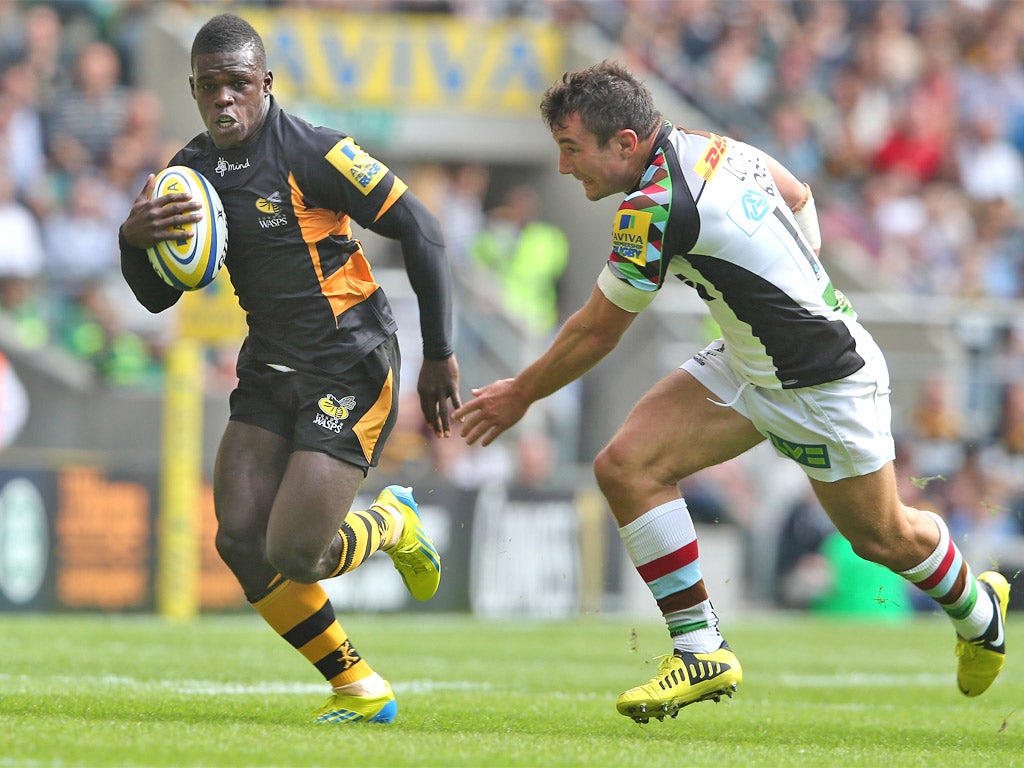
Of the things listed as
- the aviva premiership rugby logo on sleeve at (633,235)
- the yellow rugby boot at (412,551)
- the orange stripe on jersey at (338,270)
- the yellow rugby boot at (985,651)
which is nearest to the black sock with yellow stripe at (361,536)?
the yellow rugby boot at (412,551)

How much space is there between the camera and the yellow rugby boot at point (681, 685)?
596 cm

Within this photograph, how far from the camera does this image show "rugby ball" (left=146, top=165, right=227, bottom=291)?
5.82 meters

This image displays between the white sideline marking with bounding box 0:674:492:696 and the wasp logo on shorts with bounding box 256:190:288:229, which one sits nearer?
the wasp logo on shorts with bounding box 256:190:288:229

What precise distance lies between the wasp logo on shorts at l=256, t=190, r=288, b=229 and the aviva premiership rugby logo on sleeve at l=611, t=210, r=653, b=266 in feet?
3.90

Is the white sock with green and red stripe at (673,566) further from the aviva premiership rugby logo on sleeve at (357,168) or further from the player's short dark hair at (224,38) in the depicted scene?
the player's short dark hair at (224,38)

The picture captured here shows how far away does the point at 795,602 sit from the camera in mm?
15945

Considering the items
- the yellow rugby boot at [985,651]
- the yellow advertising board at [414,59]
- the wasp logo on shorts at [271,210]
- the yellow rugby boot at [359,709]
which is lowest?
the yellow rugby boot at [359,709]

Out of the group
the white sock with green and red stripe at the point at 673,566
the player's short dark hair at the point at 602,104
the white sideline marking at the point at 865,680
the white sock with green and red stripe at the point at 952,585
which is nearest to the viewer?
the player's short dark hair at the point at 602,104

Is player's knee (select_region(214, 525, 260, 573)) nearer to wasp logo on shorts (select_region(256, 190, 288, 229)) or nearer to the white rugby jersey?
wasp logo on shorts (select_region(256, 190, 288, 229))

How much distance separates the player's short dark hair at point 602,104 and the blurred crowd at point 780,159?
8.47 m

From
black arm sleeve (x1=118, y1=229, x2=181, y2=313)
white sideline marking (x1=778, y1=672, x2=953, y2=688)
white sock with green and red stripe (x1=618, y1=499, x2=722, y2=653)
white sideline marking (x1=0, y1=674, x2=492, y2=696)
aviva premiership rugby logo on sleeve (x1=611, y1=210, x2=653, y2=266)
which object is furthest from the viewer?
white sideline marking (x1=778, y1=672, x2=953, y2=688)

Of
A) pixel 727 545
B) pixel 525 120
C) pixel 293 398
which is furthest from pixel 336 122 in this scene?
pixel 293 398

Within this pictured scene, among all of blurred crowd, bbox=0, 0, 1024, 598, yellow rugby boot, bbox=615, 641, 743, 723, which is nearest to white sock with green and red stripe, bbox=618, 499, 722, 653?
yellow rugby boot, bbox=615, 641, 743, 723

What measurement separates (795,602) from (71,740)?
456 inches
